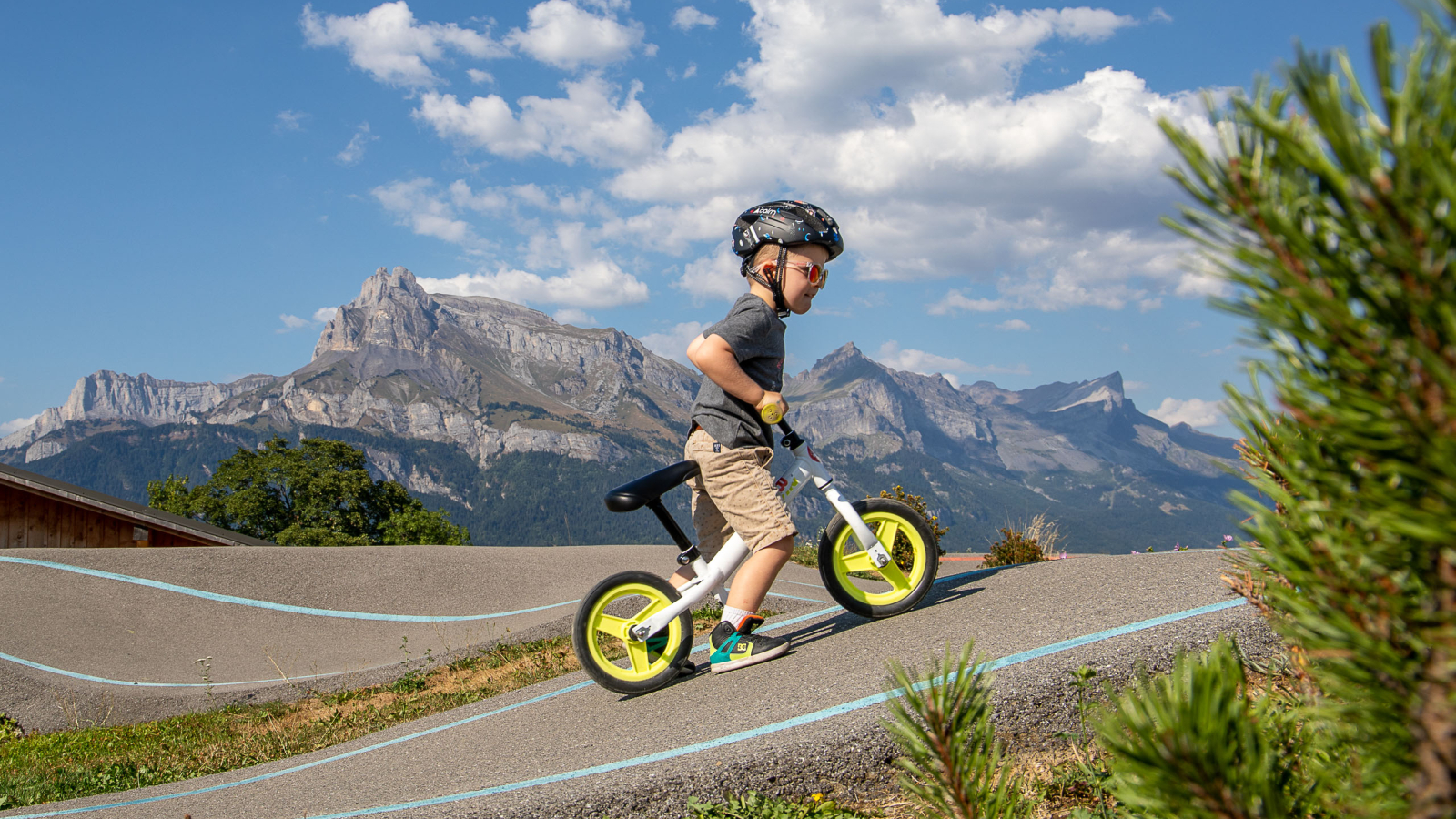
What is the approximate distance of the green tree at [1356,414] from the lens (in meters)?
0.73

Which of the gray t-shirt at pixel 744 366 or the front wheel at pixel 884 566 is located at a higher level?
the gray t-shirt at pixel 744 366

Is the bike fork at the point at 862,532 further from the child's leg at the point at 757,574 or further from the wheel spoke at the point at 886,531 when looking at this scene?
the child's leg at the point at 757,574

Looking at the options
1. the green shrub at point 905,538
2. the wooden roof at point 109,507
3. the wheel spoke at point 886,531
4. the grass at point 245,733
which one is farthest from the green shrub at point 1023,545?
the wooden roof at point 109,507

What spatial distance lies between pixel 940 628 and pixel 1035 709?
1047 mm

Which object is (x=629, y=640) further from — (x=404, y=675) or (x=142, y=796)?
(x=404, y=675)

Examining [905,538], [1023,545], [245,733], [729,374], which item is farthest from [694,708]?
[1023,545]

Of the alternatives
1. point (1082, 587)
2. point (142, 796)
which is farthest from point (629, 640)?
point (142, 796)

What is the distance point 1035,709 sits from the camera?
3283 millimetres

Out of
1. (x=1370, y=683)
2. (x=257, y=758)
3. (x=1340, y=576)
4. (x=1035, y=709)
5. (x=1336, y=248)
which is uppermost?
(x=1336, y=248)

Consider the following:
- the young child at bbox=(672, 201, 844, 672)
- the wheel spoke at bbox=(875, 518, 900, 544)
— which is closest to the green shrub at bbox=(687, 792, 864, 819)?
the young child at bbox=(672, 201, 844, 672)

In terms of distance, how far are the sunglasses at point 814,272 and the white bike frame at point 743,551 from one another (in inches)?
37.5

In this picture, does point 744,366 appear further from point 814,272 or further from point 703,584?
point 703,584

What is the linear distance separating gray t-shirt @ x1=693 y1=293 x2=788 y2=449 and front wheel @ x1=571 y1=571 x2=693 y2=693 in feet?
2.97

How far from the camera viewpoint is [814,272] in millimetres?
4828
